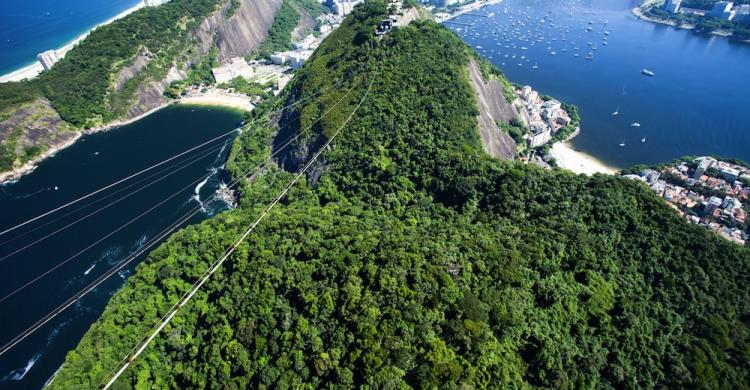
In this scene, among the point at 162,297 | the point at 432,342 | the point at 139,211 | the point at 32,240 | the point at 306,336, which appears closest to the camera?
the point at 432,342

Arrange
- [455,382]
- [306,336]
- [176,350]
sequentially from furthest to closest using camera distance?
[176,350] < [306,336] < [455,382]

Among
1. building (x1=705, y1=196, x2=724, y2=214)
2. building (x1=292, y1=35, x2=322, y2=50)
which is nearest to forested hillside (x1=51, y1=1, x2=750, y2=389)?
building (x1=705, y1=196, x2=724, y2=214)

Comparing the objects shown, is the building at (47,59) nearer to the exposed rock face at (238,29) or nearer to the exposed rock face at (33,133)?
the exposed rock face at (33,133)

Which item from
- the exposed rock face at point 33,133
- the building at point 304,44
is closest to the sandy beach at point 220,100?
the exposed rock face at point 33,133

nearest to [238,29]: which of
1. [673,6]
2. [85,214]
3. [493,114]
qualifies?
[85,214]

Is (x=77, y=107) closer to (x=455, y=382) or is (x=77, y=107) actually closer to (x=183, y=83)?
(x=183, y=83)

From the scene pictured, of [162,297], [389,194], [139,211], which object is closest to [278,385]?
[162,297]
